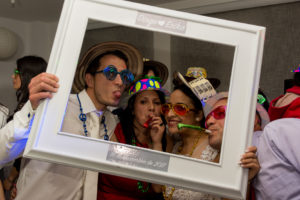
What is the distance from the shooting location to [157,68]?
121 cm

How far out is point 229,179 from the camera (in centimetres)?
108

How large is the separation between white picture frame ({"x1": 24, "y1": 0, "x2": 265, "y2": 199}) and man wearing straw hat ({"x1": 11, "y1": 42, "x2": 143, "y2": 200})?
0.05 meters

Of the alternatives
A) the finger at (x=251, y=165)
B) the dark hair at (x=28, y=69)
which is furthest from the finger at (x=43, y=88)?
the dark hair at (x=28, y=69)

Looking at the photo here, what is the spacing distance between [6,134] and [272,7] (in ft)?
6.67

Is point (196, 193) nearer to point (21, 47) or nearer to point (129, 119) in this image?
point (129, 119)

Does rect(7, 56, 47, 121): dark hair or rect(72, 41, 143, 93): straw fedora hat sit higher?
rect(7, 56, 47, 121): dark hair

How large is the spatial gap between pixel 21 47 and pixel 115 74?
2.86 meters

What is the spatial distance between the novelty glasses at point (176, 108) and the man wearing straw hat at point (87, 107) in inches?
6.7

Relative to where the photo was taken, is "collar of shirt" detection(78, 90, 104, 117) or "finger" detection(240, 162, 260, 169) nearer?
"finger" detection(240, 162, 260, 169)

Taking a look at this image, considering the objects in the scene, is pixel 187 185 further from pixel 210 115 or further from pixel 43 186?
pixel 43 186

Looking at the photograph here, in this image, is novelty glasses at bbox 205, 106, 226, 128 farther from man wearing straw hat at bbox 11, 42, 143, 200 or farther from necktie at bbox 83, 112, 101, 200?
necktie at bbox 83, 112, 101, 200

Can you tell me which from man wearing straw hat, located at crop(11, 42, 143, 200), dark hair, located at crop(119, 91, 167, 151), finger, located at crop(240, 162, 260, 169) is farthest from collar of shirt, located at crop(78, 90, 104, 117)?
finger, located at crop(240, 162, 260, 169)

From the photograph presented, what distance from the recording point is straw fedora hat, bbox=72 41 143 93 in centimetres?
119

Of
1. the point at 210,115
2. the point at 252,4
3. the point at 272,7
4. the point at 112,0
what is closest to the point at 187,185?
the point at 210,115
